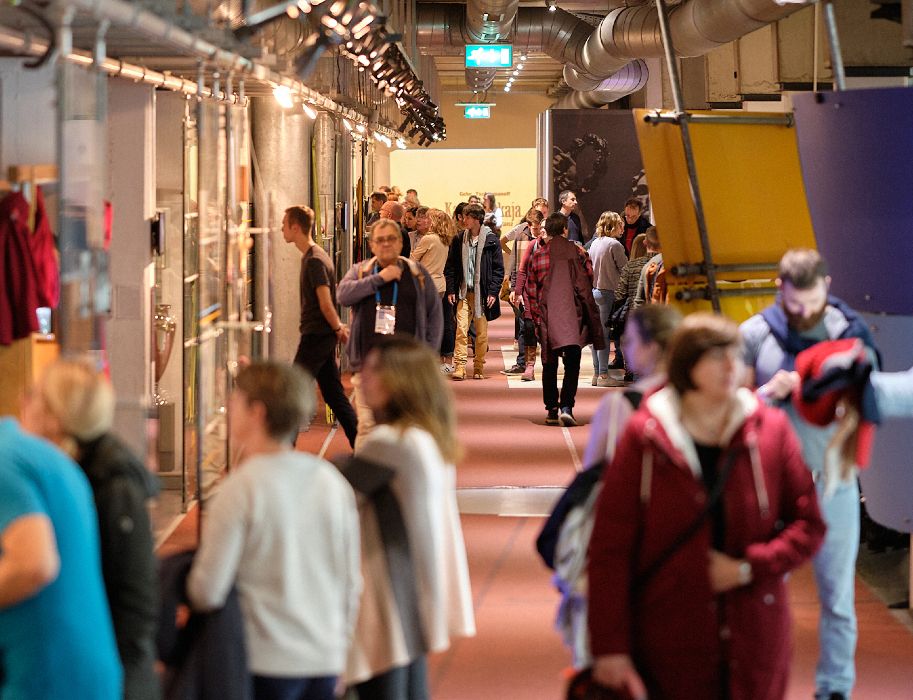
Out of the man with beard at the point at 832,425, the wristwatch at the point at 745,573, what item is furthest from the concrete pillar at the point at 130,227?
the wristwatch at the point at 745,573

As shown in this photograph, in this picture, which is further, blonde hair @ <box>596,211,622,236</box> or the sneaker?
blonde hair @ <box>596,211,622,236</box>

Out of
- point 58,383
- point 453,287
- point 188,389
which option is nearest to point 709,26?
point 453,287

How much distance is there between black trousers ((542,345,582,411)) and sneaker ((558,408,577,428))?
41 mm

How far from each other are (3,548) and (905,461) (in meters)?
4.29

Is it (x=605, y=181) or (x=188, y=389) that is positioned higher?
(x=605, y=181)

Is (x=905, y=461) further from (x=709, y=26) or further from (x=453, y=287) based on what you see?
(x=453, y=287)

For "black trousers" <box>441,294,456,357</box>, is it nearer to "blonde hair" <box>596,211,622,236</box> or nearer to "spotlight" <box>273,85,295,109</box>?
"blonde hair" <box>596,211,622,236</box>

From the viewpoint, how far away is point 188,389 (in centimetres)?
848

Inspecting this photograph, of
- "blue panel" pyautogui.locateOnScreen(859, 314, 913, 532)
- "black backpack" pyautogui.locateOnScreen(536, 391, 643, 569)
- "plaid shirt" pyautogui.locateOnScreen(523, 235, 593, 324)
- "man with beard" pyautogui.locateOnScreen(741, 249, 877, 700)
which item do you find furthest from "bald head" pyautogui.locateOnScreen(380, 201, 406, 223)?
"black backpack" pyautogui.locateOnScreen(536, 391, 643, 569)

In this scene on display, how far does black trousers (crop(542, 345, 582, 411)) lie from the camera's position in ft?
37.3

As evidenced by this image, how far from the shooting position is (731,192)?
6328 mm

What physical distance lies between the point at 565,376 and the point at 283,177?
2.78 m

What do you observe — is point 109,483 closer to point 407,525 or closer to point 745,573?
point 407,525

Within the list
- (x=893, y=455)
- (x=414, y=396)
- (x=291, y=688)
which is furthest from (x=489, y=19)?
(x=291, y=688)
